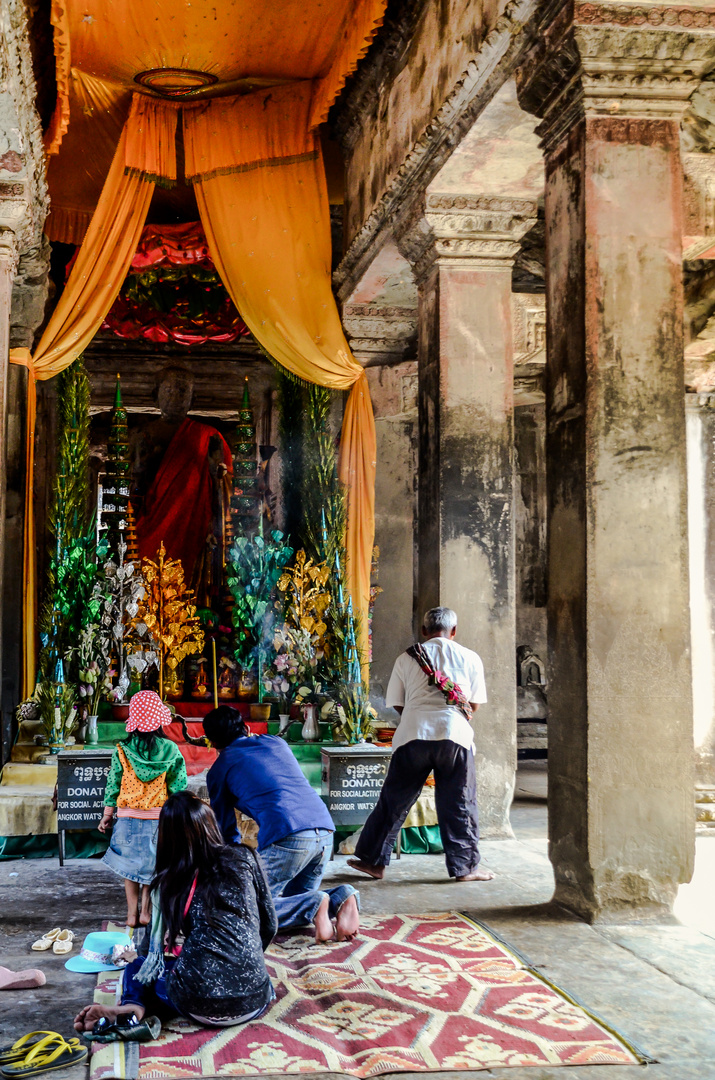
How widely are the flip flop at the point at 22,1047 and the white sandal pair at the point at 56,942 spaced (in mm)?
961

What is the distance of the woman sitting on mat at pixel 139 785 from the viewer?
4852 mm

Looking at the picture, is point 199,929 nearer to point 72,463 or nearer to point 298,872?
point 298,872

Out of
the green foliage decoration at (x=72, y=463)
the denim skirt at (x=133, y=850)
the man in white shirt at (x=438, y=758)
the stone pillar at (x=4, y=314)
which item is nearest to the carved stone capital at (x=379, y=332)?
the green foliage decoration at (x=72, y=463)

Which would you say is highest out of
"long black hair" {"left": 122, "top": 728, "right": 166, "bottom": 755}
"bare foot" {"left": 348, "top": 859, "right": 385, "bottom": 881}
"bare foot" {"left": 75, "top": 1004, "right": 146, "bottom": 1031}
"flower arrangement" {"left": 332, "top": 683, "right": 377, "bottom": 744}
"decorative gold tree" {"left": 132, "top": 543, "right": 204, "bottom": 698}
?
"decorative gold tree" {"left": 132, "top": 543, "right": 204, "bottom": 698}

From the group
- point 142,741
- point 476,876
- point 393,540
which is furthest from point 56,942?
point 393,540

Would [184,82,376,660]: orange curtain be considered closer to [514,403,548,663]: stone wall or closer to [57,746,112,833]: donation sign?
[57,746,112,833]: donation sign

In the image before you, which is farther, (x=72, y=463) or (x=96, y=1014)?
(x=72, y=463)

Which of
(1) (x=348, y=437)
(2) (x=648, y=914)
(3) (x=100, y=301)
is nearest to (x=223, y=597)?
(1) (x=348, y=437)

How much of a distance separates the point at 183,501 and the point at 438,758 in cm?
715

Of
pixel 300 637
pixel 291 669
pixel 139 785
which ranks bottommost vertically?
pixel 139 785

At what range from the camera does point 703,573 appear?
8406 mm

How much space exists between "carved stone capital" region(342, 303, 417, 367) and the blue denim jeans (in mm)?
5861

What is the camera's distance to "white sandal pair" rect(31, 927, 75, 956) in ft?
14.0

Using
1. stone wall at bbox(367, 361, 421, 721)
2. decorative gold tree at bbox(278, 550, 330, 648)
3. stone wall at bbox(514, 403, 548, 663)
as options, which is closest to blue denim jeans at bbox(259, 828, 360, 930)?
decorative gold tree at bbox(278, 550, 330, 648)
